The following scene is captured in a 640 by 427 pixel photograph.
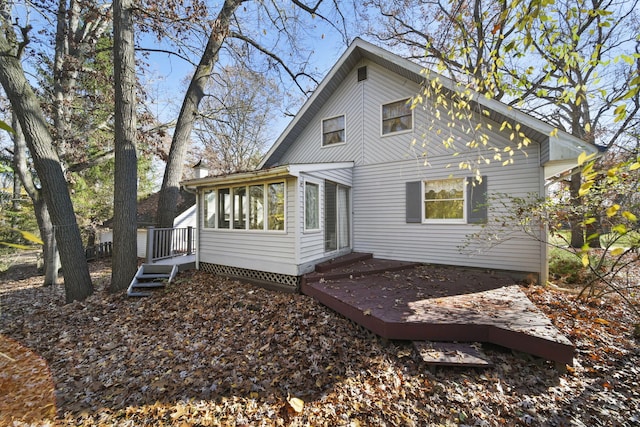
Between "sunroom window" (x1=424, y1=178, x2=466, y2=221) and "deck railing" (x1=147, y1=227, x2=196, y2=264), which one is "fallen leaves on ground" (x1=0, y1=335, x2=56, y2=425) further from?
"sunroom window" (x1=424, y1=178, x2=466, y2=221)

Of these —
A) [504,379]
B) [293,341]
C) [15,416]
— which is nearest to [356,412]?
[293,341]

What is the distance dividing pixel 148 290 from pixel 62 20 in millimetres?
9855

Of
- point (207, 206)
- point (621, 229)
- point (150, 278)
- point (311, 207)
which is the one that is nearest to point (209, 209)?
point (207, 206)

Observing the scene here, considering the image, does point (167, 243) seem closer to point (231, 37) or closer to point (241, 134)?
point (231, 37)

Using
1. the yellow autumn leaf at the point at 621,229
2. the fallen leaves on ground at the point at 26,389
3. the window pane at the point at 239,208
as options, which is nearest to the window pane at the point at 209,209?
the window pane at the point at 239,208

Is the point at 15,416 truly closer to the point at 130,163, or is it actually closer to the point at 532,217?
the point at 130,163

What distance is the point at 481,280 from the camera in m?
6.17

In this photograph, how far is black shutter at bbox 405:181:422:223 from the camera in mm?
7598

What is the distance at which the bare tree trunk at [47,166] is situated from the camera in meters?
5.80

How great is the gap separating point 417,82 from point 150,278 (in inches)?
354

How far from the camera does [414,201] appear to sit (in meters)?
7.67

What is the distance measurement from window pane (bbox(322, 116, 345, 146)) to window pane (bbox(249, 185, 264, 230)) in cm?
362

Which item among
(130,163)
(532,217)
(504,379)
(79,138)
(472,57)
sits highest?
(472,57)

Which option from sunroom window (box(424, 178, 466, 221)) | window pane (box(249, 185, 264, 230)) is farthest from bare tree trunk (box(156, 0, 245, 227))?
sunroom window (box(424, 178, 466, 221))
